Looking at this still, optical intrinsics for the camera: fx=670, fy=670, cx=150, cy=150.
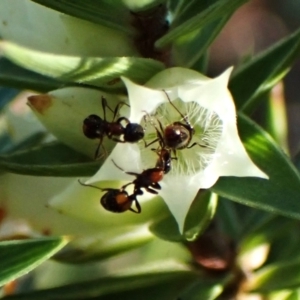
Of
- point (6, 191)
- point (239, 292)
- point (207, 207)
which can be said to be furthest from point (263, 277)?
point (6, 191)

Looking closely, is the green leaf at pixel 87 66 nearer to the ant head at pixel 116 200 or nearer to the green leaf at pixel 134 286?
the ant head at pixel 116 200

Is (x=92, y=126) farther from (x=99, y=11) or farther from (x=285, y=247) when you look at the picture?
(x=285, y=247)

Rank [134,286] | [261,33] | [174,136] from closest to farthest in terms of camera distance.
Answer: [174,136] < [134,286] < [261,33]

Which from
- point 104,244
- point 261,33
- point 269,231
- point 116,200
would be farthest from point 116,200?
point 261,33

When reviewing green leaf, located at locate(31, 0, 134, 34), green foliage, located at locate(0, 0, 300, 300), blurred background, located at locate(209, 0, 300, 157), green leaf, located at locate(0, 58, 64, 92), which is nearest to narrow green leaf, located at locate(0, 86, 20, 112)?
green foliage, located at locate(0, 0, 300, 300)

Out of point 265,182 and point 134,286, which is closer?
point 265,182

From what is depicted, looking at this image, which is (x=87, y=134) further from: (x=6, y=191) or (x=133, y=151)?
(x=6, y=191)
